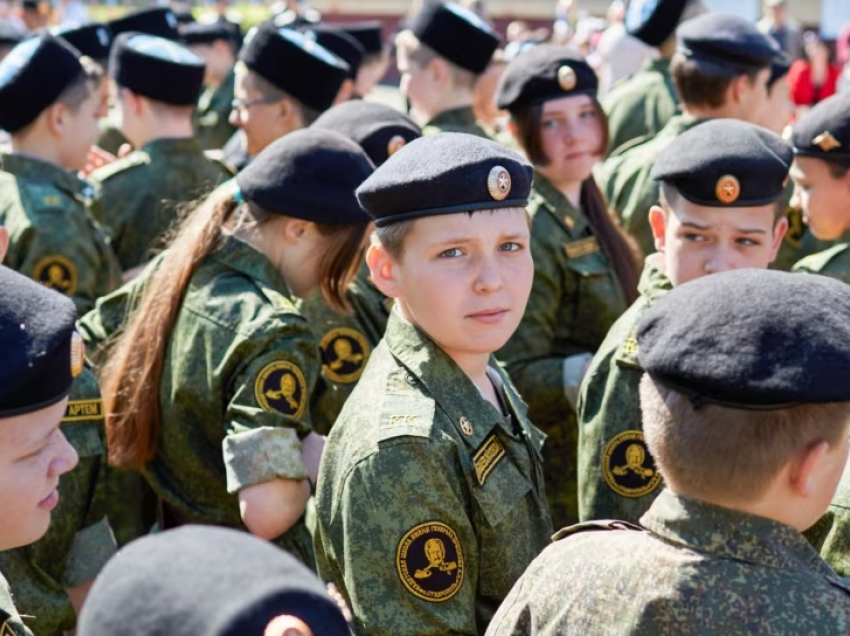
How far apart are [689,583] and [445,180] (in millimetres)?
1095

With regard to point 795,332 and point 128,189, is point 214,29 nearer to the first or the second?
point 128,189

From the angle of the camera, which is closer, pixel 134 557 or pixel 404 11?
pixel 134 557

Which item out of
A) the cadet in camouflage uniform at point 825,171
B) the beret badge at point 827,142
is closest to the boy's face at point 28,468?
the cadet in camouflage uniform at point 825,171

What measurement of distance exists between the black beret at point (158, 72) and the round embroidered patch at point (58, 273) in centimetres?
162

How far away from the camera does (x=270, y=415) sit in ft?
11.1

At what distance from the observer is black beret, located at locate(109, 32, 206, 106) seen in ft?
20.7

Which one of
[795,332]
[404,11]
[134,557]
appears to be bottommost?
[404,11]

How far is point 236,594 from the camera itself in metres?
1.37

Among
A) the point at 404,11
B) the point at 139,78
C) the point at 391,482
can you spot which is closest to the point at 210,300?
the point at 391,482

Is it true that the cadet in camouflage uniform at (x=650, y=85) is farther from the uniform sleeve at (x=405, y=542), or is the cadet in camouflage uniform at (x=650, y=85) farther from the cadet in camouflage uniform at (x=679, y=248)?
the uniform sleeve at (x=405, y=542)

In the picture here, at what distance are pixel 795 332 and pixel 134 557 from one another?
111 cm

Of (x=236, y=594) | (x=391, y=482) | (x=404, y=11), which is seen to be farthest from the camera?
(x=404, y=11)

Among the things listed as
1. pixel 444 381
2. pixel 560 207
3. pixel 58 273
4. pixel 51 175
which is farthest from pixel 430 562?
pixel 51 175

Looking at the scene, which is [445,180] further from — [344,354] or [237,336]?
[344,354]
